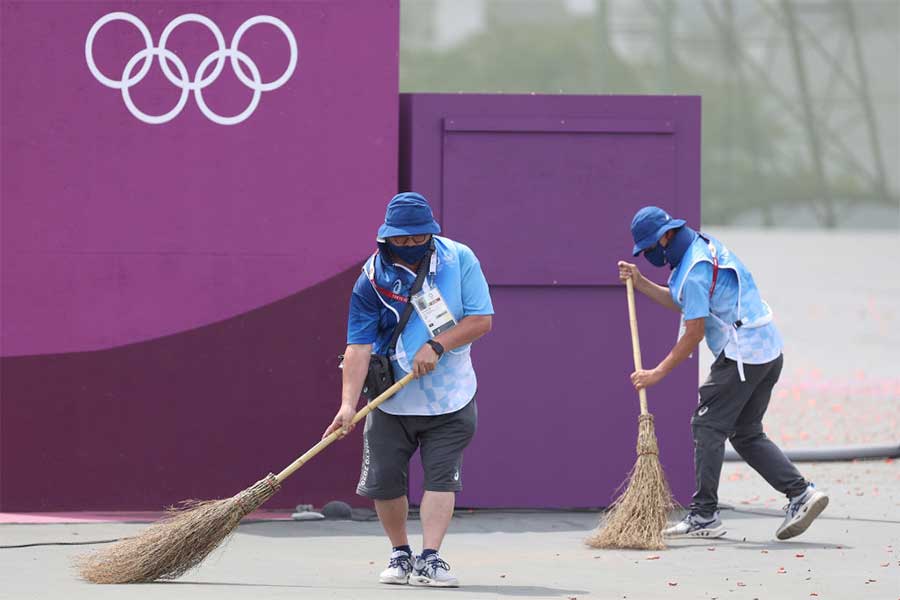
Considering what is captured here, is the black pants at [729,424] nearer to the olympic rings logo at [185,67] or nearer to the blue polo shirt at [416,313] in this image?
the blue polo shirt at [416,313]

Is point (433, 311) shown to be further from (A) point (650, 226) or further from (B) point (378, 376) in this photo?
(A) point (650, 226)

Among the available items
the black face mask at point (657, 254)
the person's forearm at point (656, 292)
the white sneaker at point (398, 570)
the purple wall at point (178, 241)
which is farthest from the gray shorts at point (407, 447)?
the purple wall at point (178, 241)

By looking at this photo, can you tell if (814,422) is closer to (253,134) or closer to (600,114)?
(600,114)

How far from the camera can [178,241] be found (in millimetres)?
9672

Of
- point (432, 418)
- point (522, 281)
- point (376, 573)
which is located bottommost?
point (376, 573)

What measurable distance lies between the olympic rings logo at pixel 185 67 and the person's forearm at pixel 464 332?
263 centimetres

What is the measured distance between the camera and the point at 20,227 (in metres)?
9.57

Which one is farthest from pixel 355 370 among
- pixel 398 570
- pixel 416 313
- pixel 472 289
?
pixel 398 570

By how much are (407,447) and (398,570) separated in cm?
55

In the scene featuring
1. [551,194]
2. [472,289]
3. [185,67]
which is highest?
[185,67]

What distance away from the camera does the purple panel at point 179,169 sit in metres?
9.58

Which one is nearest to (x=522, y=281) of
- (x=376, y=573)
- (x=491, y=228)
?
(x=491, y=228)

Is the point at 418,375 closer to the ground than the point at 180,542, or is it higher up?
higher up

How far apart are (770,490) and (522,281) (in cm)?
245
